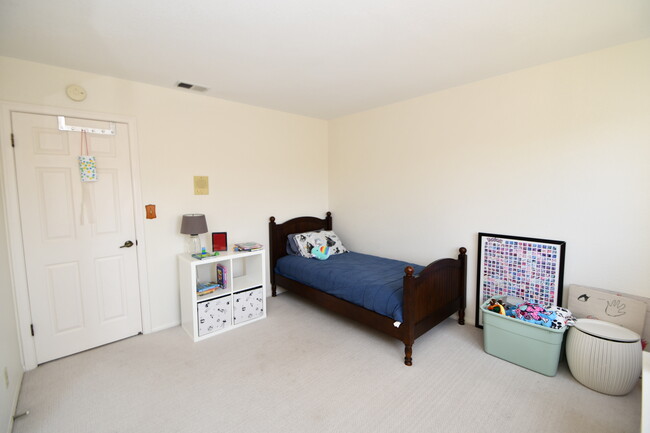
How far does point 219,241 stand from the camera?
3184mm

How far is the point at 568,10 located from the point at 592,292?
1988 mm

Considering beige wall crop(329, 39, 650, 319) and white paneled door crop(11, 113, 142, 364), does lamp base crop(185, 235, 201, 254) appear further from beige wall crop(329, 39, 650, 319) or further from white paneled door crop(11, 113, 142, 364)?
beige wall crop(329, 39, 650, 319)

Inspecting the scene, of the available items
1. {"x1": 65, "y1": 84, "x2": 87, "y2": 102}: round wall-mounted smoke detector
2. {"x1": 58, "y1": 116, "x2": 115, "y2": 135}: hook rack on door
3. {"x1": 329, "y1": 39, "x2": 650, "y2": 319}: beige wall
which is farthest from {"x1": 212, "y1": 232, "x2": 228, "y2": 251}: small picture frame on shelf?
{"x1": 329, "y1": 39, "x2": 650, "y2": 319}: beige wall

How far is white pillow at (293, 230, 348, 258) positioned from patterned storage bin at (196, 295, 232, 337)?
106 cm

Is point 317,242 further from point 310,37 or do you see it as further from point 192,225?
point 310,37

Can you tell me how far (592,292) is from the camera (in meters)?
2.30

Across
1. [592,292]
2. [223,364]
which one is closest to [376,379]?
[223,364]

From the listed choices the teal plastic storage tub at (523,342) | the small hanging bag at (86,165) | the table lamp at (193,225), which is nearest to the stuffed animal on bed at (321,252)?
the table lamp at (193,225)

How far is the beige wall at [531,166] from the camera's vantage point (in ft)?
7.07

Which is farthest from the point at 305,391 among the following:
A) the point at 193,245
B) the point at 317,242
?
the point at 317,242

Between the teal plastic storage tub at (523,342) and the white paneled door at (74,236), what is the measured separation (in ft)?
10.6

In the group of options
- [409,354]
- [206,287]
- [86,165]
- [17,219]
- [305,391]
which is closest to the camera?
[305,391]

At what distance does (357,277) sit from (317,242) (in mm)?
1049

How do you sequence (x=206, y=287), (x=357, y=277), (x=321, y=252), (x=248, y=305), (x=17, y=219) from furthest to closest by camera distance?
1. (x=321, y=252)
2. (x=248, y=305)
3. (x=206, y=287)
4. (x=357, y=277)
5. (x=17, y=219)
